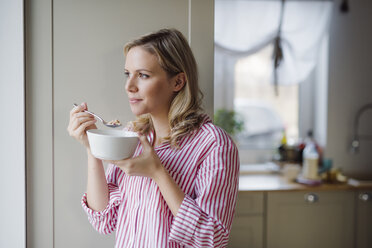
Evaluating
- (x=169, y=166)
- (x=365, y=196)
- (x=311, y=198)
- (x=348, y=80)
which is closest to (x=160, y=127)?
(x=169, y=166)

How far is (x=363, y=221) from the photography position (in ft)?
7.02

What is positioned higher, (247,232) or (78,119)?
(78,119)

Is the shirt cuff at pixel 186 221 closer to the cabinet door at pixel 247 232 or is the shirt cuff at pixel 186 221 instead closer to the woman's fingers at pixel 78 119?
the woman's fingers at pixel 78 119

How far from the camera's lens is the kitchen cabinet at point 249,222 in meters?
2.05

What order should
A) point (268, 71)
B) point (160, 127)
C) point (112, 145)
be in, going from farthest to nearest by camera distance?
point (268, 71)
point (160, 127)
point (112, 145)

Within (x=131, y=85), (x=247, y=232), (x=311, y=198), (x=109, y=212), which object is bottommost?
(x=247, y=232)

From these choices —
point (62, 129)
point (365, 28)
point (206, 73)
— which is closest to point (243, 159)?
point (365, 28)

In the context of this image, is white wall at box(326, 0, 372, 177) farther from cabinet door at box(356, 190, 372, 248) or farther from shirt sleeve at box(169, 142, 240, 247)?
shirt sleeve at box(169, 142, 240, 247)

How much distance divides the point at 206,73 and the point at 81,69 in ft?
1.45

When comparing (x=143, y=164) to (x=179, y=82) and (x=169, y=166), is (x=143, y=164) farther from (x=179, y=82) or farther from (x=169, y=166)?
(x=179, y=82)

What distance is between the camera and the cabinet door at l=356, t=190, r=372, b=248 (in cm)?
212

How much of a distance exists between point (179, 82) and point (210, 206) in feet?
1.21

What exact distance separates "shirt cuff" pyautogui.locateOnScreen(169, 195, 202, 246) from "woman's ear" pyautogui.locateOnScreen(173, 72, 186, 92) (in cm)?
33

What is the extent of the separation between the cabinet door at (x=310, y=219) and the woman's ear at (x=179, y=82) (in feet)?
4.36
